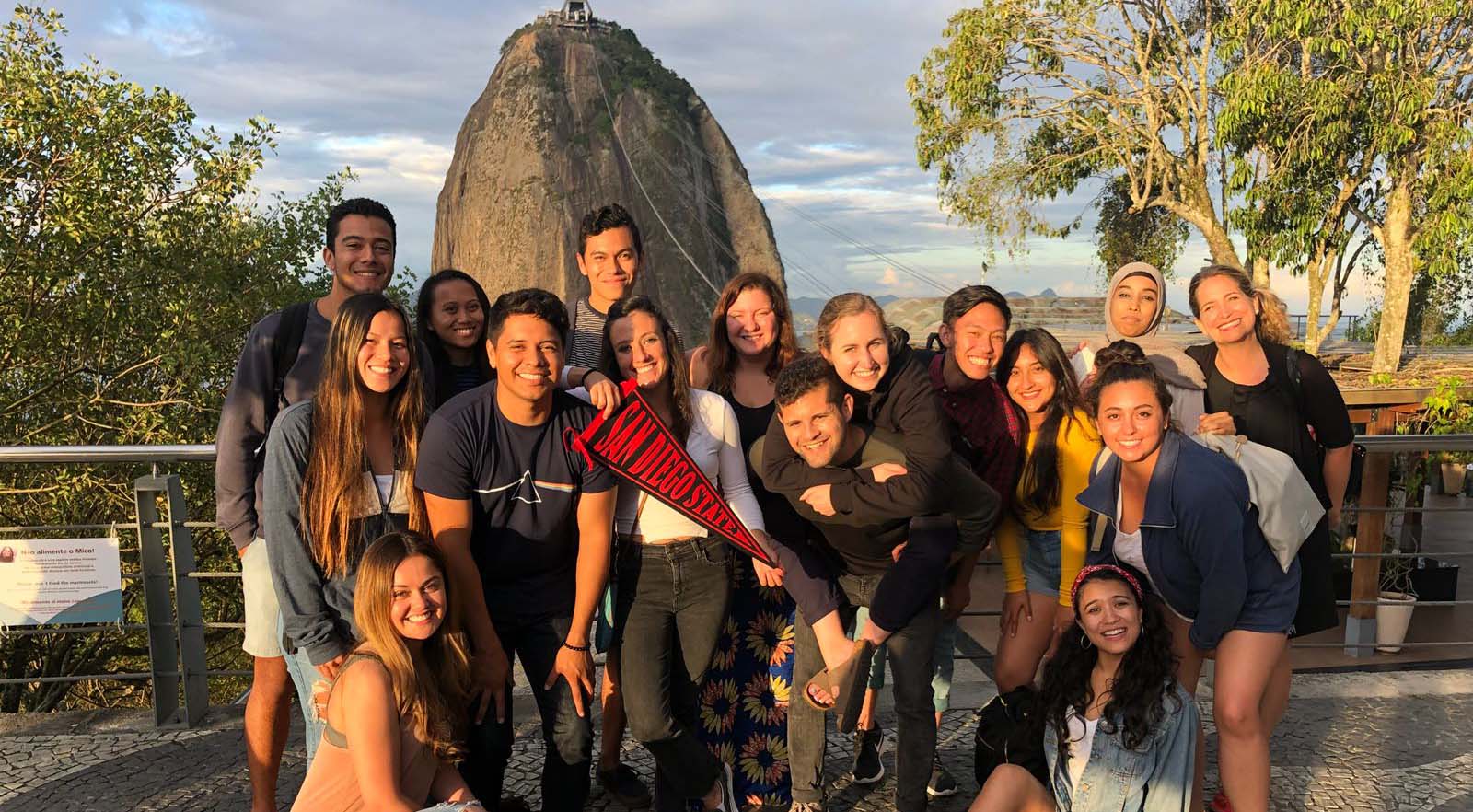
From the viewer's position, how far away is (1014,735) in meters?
2.58

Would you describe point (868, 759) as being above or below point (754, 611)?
below

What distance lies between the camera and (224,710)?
12.2 ft

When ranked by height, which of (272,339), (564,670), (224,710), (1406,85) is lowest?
(224,710)

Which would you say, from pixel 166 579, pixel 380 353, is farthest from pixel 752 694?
pixel 166 579

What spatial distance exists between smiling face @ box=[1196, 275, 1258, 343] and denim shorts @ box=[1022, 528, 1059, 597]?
33.4 inches

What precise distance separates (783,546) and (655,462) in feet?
1.72

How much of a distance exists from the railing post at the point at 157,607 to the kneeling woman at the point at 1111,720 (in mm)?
3048

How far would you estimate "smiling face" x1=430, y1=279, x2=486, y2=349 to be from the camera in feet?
10.3

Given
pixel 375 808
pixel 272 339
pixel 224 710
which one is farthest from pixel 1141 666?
pixel 224 710

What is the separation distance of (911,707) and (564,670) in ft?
3.36

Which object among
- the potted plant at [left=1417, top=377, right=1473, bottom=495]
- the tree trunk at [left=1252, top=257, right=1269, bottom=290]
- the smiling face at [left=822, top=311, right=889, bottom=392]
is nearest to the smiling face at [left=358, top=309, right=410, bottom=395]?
the smiling face at [left=822, top=311, right=889, bottom=392]

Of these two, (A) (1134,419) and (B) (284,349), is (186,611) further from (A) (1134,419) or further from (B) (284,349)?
(A) (1134,419)

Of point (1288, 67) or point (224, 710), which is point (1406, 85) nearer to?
point (1288, 67)

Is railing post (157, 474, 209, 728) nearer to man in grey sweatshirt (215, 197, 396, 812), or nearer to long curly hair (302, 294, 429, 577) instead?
man in grey sweatshirt (215, 197, 396, 812)
